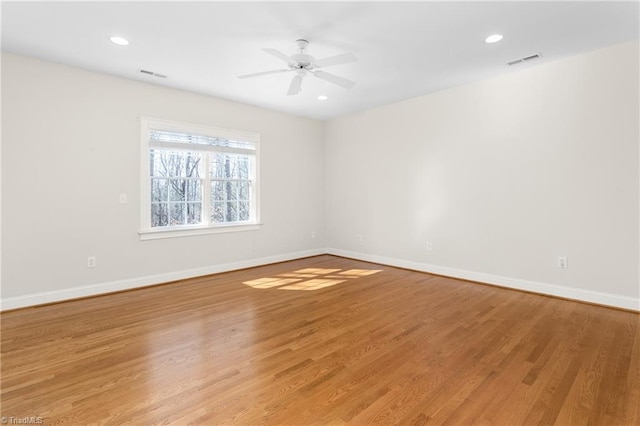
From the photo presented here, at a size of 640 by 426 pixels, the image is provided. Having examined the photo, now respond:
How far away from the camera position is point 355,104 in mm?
5379

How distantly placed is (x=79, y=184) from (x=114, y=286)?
4.41 ft

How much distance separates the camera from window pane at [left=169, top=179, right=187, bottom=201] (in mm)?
4566

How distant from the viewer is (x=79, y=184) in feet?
12.3

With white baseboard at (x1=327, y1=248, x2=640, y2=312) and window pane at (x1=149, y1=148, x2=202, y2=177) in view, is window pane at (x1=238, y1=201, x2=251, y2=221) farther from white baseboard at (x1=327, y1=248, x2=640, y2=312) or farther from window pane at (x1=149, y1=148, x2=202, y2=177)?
white baseboard at (x1=327, y1=248, x2=640, y2=312)

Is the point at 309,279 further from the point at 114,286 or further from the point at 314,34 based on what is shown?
the point at 314,34

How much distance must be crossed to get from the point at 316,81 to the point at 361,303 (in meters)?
2.95

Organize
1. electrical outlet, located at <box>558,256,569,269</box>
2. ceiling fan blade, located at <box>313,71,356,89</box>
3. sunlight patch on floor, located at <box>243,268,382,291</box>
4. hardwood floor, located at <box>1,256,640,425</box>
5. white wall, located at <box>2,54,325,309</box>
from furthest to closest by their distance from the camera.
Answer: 1. sunlight patch on floor, located at <box>243,268,382,291</box>
2. electrical outlet, located at <box>558,256,569,269</box>
3. white wall, located at <box>2,54,325,309</box>
4. ceiling fan blade, located at <box>313,71,356,89</box>
5. hardwood floor, located at <box>1,256,640,425</box>

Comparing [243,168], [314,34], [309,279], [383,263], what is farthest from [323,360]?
[243,168]

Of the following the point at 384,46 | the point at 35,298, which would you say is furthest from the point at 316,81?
the point at 35,298

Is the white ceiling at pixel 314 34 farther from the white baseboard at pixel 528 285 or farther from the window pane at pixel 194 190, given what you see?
the white baseboard at pixel 528 285

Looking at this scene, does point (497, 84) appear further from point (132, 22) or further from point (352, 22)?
point (132, 22)

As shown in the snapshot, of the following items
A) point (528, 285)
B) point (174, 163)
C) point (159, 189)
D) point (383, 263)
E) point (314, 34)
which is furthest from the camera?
point (383, 263)

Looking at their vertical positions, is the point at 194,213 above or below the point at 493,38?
below

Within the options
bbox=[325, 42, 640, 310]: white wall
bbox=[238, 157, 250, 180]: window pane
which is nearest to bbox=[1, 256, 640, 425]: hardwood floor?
bbox=[325, 42, 640, 310]: white wall
